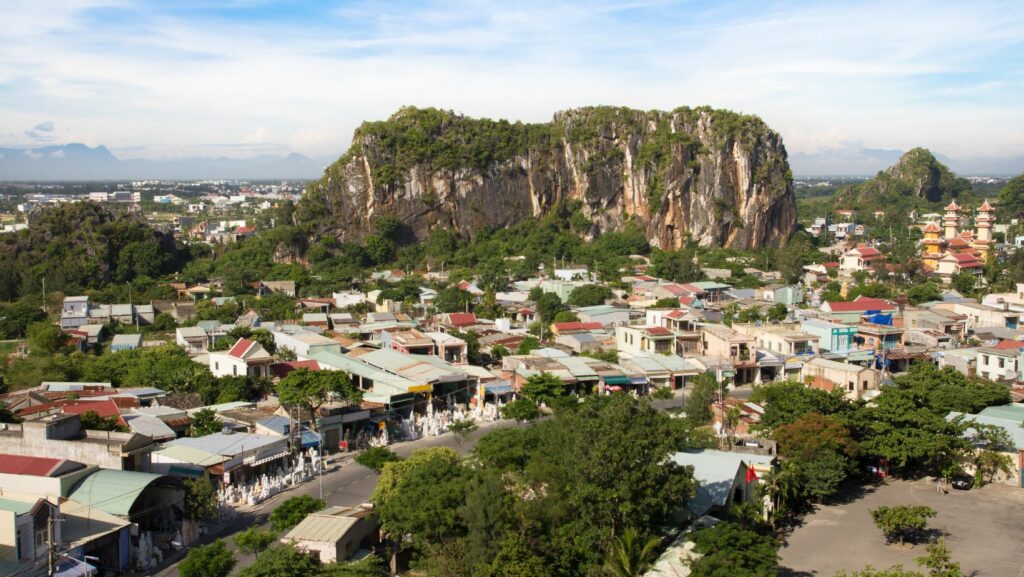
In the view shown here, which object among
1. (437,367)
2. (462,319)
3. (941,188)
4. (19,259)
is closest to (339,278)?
(462,319)

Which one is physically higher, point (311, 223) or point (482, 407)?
point (311, 223)

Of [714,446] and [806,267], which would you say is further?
[806,267]

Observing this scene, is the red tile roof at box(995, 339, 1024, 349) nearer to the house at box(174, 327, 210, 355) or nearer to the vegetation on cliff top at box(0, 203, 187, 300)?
the house at box(174, 327, 210, 355)

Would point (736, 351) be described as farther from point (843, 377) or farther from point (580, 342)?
point (580, 342)

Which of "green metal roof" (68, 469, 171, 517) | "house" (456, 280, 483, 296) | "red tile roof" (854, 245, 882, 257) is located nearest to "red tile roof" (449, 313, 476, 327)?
"house" (456, 280, 483, 296)

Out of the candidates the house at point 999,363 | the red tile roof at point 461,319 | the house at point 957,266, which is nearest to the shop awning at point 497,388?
the red tile roof at point 461,319

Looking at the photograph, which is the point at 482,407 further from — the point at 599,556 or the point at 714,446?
the point at 599,556
